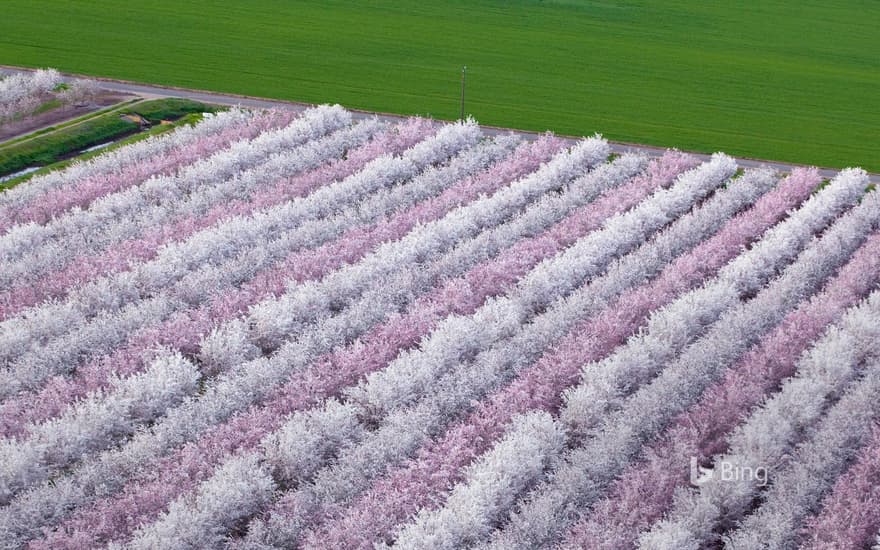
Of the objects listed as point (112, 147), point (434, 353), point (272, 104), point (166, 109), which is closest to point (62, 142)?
point (112, 147)

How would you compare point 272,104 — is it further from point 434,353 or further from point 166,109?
point 434,353

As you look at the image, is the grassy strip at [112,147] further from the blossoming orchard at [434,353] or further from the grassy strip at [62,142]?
the blossoming orchard at [434,353]

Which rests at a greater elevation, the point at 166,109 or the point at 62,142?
the point at 166,109

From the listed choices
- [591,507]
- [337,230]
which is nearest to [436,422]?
[591,507]

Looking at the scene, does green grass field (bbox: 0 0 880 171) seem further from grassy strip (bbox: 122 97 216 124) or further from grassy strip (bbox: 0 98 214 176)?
grassy strip (bbox: 0 98 214 176)

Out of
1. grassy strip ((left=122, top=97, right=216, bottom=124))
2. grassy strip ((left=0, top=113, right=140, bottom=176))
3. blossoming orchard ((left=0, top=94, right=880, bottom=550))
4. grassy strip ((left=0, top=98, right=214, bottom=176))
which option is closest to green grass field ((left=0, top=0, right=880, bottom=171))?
grassy strip ((left=122, top=97, right=216, bottom=124))
